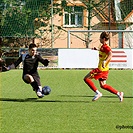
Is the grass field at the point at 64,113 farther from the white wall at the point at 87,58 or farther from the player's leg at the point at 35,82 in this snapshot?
the white wall at the point at 87,58

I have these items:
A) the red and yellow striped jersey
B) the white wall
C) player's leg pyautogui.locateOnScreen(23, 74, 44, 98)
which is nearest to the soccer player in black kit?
player's leg pyautogui.locateOnScreen(23, 74, 44, 98)

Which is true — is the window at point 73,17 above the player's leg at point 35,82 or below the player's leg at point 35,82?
above

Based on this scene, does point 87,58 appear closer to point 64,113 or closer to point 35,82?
point 35,82

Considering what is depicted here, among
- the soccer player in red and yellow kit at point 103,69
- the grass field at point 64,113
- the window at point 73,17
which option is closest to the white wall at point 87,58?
the window at point 73,17

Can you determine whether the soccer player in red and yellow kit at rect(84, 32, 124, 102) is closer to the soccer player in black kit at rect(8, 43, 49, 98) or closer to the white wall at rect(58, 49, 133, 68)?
the soccer player in black kit at rect(8, 43, 49, 98)

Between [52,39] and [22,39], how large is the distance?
182 cm

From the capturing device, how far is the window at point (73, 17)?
3158 cm

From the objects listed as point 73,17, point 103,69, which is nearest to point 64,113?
point 103,69

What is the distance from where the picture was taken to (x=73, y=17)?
3183 cm

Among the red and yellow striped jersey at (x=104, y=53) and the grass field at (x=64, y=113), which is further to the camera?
the red and yellow striped jersey at (x=104, y=53)

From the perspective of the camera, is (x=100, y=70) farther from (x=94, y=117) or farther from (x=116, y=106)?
(x=94, y=117)

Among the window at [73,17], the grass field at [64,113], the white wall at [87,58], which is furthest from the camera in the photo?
the window at [73,17]

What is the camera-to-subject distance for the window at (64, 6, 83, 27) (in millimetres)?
31578

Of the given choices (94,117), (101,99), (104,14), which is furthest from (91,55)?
(94,117)
